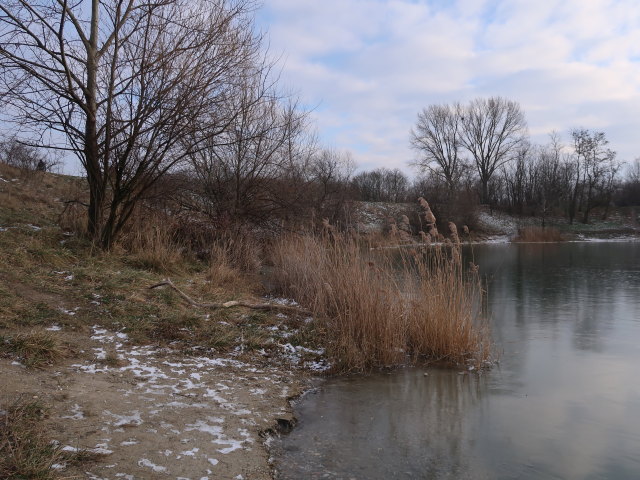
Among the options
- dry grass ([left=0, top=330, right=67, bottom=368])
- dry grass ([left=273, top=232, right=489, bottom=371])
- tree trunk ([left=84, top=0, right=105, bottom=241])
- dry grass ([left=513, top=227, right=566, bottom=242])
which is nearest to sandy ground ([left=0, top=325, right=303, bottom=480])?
dry grass ([left=0, top=330, right=67, bottom=368])

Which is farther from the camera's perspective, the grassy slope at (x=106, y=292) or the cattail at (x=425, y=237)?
the cattail at (x=425, y=237)

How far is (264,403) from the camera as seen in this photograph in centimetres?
420

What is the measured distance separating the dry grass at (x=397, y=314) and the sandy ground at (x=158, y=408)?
103cm

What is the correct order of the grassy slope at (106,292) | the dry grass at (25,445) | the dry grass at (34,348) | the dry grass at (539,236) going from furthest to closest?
the dry grass at (539,236), the grassy slope at (106,292), the dry grass at (34,348), the dry grass at (25,445)

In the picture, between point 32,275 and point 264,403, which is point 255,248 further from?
point 264,403

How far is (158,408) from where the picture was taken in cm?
365

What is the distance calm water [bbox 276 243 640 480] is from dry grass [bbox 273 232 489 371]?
36 cm

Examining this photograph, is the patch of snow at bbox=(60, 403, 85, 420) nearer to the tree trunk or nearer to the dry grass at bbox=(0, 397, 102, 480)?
the dry grass at bbox=(0, 397, 102, 480)

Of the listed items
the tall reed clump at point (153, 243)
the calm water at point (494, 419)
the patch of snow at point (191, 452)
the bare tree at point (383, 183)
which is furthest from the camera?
the bare tree at point (383, 183)

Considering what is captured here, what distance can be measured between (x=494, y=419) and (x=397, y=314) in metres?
1.86

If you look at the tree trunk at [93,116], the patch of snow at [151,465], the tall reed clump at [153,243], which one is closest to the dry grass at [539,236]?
the tall reed clump at [153,243]

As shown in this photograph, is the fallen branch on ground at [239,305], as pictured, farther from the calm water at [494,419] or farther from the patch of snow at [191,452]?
the patch of snow at [191,452]

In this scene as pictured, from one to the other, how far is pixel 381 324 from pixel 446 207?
2957 cm

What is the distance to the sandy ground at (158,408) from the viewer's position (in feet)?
9.52
